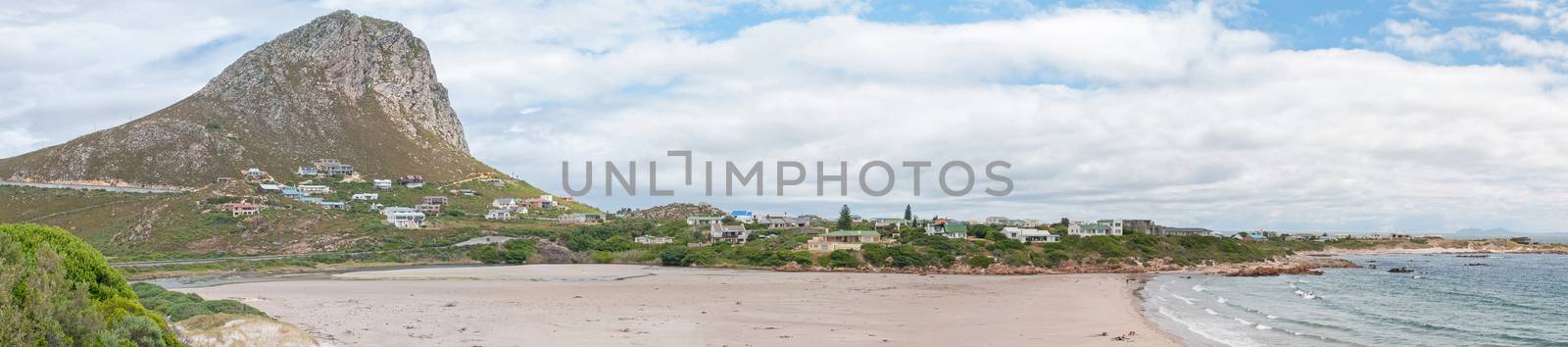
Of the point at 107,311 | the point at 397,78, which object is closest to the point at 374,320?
the point at 107,311

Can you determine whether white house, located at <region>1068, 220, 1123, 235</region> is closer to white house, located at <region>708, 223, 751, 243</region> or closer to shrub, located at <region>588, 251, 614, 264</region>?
white house, located at <region>708, 223, 751, 243</region>

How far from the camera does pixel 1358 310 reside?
124 ft

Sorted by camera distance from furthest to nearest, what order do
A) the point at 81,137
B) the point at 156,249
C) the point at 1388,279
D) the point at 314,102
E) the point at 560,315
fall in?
Answer: the point at 314,102
the point at 81,137
the point at 156,249
the point at 1388,279
the point at 560,315

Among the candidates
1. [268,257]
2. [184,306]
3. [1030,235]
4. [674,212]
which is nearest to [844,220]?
[1030,235]

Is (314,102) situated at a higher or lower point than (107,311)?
higher

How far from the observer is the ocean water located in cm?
2862

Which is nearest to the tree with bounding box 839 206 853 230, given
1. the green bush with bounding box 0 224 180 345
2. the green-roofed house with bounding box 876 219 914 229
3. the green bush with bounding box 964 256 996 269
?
the green-roofed house with bounding box 876 219 914 229

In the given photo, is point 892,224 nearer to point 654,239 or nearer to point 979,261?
point 654,239

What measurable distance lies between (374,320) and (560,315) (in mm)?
5966

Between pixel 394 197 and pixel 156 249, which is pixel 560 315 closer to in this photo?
pixel 156 249

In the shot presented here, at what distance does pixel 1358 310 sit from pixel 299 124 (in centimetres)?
14345

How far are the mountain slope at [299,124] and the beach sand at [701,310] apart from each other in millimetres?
85105

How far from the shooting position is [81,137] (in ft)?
420

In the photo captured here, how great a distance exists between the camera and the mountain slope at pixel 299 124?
392 feet
